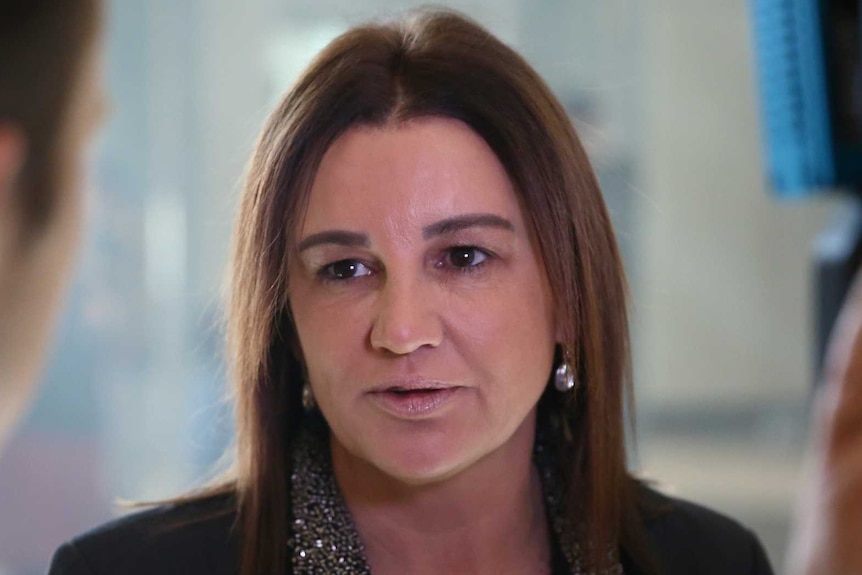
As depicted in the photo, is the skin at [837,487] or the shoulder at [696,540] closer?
the skin at [837,487]

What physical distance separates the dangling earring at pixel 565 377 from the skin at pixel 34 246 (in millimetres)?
479

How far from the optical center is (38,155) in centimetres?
96

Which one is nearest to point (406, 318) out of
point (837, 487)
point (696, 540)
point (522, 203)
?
point (522, 203)

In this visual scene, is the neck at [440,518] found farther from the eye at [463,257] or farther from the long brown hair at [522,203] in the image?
the eye at [463,257]

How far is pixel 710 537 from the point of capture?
1.20 m

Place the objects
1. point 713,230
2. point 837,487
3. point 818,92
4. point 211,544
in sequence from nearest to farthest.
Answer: point 837,487
point 211,544
point 818,92
point 713,230

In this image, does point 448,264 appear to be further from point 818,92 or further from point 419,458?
point 818,92

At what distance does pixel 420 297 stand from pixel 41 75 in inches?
13.9

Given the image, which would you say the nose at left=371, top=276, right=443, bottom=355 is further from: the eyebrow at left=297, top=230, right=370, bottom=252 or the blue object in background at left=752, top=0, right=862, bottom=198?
the blue object in background at left=752, top=0, right=862, bottom=198

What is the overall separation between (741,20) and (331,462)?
205cm

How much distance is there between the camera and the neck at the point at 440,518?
1109 mm

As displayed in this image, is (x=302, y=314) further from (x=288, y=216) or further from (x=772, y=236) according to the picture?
(x=772, y=236)

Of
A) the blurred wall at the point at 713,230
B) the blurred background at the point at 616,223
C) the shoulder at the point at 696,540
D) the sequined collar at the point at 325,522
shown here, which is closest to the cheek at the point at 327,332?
the sequined collar at the point at 325,522

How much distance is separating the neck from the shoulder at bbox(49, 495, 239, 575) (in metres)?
0.13
